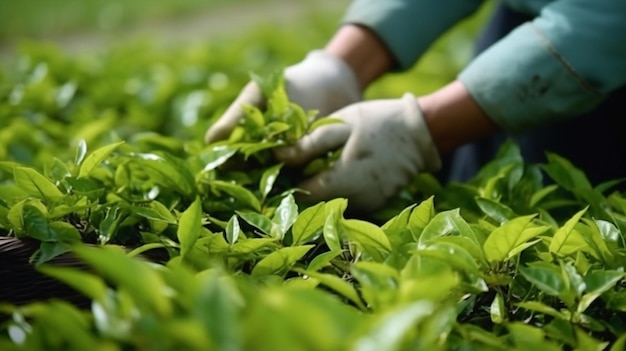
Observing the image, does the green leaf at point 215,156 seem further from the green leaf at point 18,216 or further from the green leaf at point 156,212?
the green leaf at point 18,216

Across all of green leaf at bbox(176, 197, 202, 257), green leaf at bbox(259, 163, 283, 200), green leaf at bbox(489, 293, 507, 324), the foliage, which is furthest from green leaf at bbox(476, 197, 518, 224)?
green leaf at bbox(176, 197, 202, 257)

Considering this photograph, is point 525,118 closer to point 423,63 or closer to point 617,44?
point 617,44

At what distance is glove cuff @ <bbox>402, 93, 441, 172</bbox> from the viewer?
1649 millimetres

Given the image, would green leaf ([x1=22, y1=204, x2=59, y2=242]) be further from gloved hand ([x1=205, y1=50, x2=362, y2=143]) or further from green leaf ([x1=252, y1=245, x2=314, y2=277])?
gloved hand ([x1=205, y1=50, x2=362, y2=143])

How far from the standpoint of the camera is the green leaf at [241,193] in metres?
1.42

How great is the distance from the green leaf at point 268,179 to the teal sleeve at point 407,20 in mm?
646

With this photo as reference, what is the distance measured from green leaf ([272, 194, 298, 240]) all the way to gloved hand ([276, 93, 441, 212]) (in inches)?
9.0

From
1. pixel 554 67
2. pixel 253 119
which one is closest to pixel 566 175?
pixel 554 67

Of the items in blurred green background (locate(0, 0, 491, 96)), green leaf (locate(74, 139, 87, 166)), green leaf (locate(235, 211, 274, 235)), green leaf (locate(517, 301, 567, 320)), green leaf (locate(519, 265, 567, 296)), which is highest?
green leaf (locate(74, 139, 87, 166))

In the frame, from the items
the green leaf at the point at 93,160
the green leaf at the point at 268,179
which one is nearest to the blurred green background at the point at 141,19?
the green leaf at the point at 268,179

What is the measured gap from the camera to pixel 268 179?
1.47 meters

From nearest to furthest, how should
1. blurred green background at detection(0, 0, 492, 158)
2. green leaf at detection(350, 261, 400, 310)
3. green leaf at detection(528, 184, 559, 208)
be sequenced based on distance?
green leaf at detection(350, 261, 400, 310) < green leaf at detection(528, 184, 559, 208) < blurred green background at detection(0, 0, 492, 158)

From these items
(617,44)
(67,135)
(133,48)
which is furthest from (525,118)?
(133,48)

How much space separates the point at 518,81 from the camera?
1629 mm
